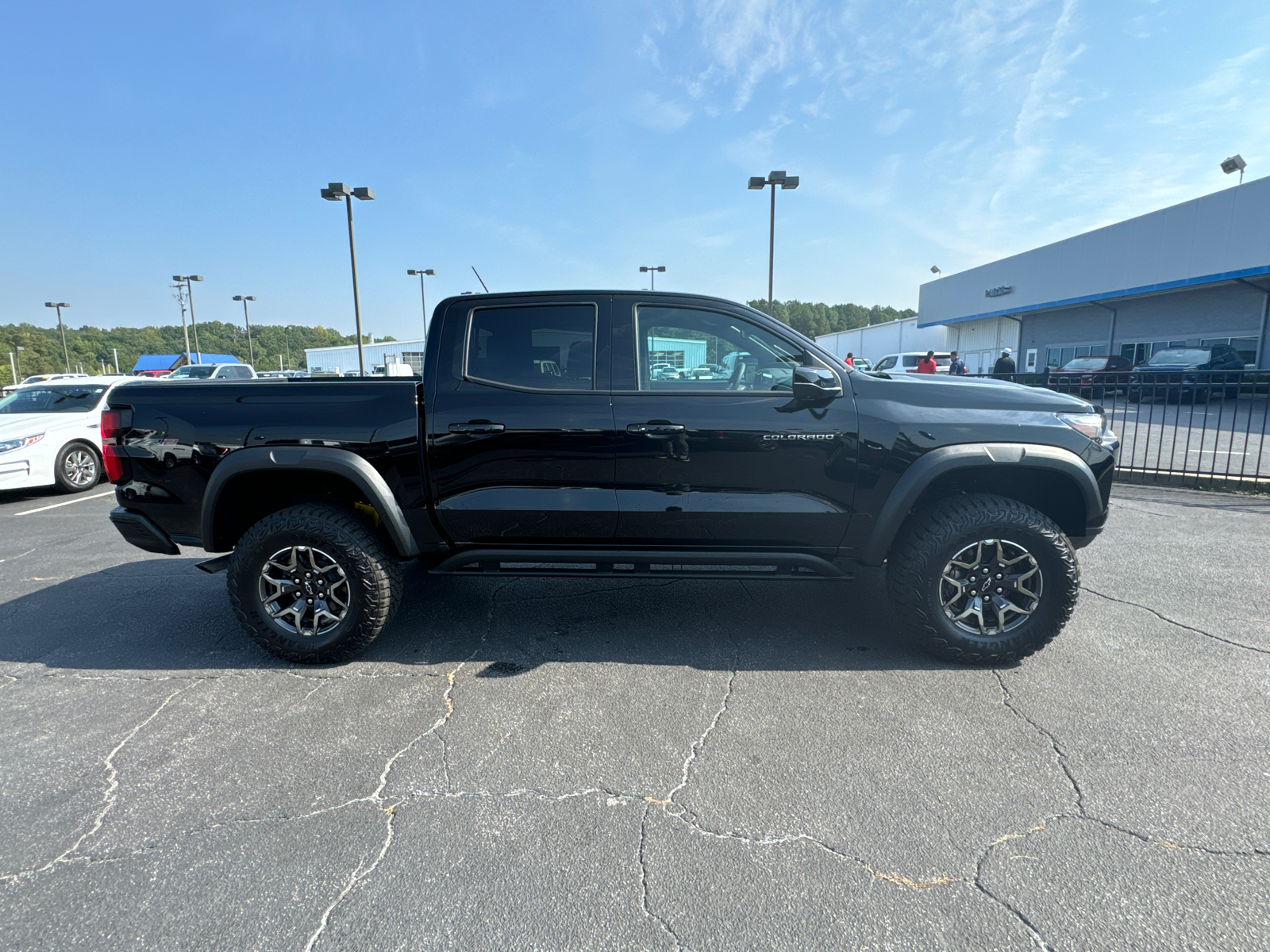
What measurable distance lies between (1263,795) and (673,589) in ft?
9.97

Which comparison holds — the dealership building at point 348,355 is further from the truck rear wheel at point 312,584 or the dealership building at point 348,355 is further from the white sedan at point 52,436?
the truck rear wheel at point 312,584

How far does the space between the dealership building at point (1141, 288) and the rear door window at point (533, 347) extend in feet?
84.4

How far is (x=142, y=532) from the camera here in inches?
139

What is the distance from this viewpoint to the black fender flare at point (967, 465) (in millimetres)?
3260

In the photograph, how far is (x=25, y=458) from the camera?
7879 mm

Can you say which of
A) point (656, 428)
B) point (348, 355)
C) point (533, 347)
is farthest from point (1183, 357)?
point (348, 355)

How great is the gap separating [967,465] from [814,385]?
898 millimetres

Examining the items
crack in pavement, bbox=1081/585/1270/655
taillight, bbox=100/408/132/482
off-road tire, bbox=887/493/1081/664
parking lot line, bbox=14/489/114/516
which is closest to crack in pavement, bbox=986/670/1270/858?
off-road tire, bbox=887/493/1081/664

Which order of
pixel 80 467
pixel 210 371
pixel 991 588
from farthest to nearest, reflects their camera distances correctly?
1. pixel 210 371
2. pixel 80 467
3. pixel 991 588

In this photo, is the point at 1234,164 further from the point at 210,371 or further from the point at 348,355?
the point at 348,355

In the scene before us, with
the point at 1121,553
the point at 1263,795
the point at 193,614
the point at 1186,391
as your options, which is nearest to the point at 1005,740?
the point at 1263,795

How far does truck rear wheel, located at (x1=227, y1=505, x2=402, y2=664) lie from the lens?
3326 millimetres

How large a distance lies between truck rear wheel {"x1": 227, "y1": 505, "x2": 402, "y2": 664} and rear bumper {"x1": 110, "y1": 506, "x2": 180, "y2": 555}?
0.49 meters

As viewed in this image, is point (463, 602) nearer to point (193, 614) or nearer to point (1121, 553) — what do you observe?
point (193, 614)
